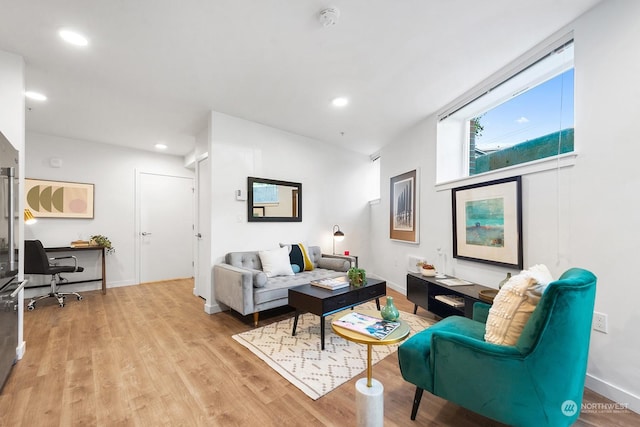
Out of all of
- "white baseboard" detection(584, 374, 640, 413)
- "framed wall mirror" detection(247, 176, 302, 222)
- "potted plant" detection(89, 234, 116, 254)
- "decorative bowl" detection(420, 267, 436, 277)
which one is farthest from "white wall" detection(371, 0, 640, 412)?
"potted plant" detection(89, 234, 116, 254)

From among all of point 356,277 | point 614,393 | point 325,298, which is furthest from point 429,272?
point 614,393

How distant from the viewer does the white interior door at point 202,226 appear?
12.2 feet

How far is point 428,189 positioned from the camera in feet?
12.3

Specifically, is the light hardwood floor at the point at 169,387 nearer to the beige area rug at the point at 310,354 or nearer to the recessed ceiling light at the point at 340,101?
the beige area rug at the point at 310,354

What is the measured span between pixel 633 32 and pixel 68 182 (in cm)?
672

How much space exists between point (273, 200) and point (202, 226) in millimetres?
1104

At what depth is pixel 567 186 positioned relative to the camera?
209cm

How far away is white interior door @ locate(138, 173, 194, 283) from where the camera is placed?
5.13m

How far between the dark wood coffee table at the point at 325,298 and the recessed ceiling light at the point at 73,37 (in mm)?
2765

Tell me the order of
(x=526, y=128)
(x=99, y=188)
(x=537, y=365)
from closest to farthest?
(x=537, y=365) → (x=526, y=128) → (x=99, y=188)

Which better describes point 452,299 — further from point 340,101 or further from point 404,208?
point 340,101

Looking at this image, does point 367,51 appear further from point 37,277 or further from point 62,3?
point 37,277

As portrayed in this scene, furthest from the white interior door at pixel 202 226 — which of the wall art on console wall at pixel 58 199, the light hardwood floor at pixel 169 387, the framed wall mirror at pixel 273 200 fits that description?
the wall art on console wall at pixel 58 199

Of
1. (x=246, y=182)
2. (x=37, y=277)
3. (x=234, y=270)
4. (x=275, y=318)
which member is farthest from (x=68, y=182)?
(x=275, y=318)
